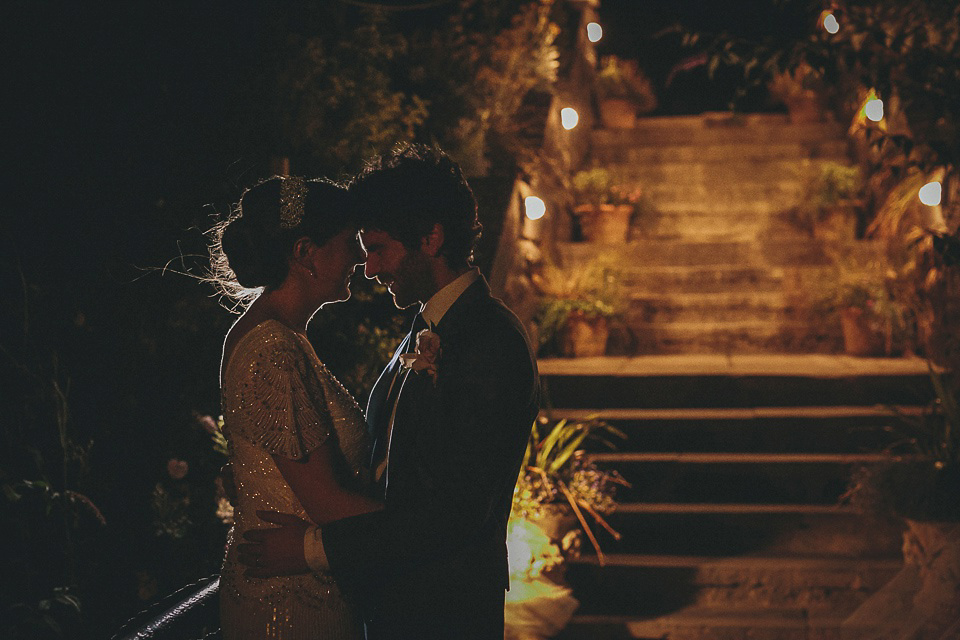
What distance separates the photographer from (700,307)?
739 cm

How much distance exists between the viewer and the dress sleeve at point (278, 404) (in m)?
1.81

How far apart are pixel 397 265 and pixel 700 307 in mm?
5811

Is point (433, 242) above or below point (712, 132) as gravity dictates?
below

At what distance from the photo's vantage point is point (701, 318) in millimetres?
7375

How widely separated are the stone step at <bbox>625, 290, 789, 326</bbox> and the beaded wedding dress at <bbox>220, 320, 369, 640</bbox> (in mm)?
5629

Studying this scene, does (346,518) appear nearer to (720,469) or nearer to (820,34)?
(820,34)

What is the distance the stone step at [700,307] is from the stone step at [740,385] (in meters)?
1.10

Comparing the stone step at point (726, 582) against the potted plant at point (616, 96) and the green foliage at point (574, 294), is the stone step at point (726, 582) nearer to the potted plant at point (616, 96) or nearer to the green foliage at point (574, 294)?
the green foliage at point (574, 294)

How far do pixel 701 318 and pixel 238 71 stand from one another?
14.2 ft

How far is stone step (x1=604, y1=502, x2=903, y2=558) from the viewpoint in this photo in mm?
4742

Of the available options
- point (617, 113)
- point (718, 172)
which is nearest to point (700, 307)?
point (718, 172)

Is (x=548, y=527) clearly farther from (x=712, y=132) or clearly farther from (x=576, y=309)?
(x=712, y=132)

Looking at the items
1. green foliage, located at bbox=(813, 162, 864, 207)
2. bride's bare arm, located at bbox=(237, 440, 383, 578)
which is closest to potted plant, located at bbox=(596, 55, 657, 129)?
green foliage, located at bbox=(813, 162, 864, 207)

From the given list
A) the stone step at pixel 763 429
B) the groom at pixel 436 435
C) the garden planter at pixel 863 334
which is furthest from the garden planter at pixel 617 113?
the groom at pixel 436 435
